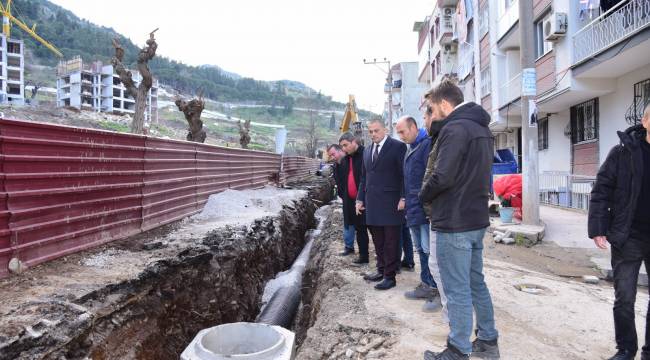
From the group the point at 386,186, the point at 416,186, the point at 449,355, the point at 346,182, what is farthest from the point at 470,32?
the point at 449,355

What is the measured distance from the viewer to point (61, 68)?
78562mm

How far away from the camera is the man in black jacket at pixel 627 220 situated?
9.27ft

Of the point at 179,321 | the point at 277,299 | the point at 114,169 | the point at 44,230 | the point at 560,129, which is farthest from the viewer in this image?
the point at 560,129

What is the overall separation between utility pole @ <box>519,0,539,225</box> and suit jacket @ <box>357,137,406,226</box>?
16.3 ft

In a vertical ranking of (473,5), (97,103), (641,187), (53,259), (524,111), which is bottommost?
(53,259)

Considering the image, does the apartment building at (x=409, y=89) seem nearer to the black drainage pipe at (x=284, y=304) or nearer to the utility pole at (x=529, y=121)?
the utility pole at (x=529, y=121)

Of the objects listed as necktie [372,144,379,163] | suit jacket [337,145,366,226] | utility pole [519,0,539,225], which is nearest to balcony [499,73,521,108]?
utility pole [519,0,539,225]

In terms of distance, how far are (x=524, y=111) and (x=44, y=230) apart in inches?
326

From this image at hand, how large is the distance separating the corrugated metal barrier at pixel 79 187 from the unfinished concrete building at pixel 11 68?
7104 centimetres

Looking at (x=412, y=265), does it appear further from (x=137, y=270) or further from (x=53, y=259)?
(x=53, y=259)

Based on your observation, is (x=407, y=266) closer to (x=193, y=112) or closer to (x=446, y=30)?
(x=193, y=112)

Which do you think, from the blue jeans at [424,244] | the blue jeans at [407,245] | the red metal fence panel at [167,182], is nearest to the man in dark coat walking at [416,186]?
the blue jeans at [424,244]

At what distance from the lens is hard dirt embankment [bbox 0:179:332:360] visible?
120 inches

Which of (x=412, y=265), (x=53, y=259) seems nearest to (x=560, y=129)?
(x=412, y=265)
